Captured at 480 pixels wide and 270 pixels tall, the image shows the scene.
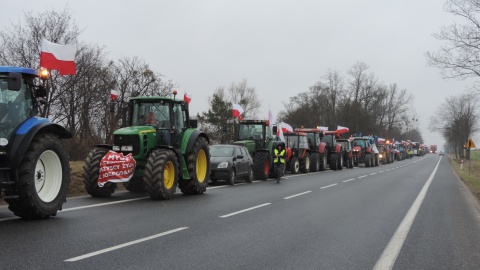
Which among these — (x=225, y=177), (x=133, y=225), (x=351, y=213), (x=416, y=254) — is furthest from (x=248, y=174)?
(x=416, y=254)

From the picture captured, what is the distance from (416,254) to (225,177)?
36.4 ft

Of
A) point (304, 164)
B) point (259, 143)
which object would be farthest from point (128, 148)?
point (304, 164)

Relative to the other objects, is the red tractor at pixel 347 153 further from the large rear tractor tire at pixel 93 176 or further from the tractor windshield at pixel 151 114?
the large rear tractor tire at pixel 93 176

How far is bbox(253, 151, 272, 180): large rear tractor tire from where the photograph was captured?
20781 mm

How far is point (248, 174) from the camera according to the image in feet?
61.6

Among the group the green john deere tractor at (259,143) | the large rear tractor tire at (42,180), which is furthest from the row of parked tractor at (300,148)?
the large rear tractor tire at (42,180)

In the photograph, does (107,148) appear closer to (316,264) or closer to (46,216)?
(46,216)

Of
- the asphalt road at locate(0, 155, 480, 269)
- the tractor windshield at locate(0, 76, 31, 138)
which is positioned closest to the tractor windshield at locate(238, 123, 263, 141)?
the asphalt road at locate(0, 155, 480, 269)

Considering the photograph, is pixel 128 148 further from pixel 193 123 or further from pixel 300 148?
pixel 300 148

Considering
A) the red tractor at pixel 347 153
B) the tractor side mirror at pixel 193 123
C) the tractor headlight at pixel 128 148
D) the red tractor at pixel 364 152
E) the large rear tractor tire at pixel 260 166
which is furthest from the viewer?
the red tractor at pixel 364 152

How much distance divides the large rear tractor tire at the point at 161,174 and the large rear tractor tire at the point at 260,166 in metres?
9.28

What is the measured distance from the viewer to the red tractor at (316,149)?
29234mm

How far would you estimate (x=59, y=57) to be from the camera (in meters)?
11.0

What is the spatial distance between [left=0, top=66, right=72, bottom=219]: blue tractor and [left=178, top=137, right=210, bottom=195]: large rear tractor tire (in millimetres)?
4577
